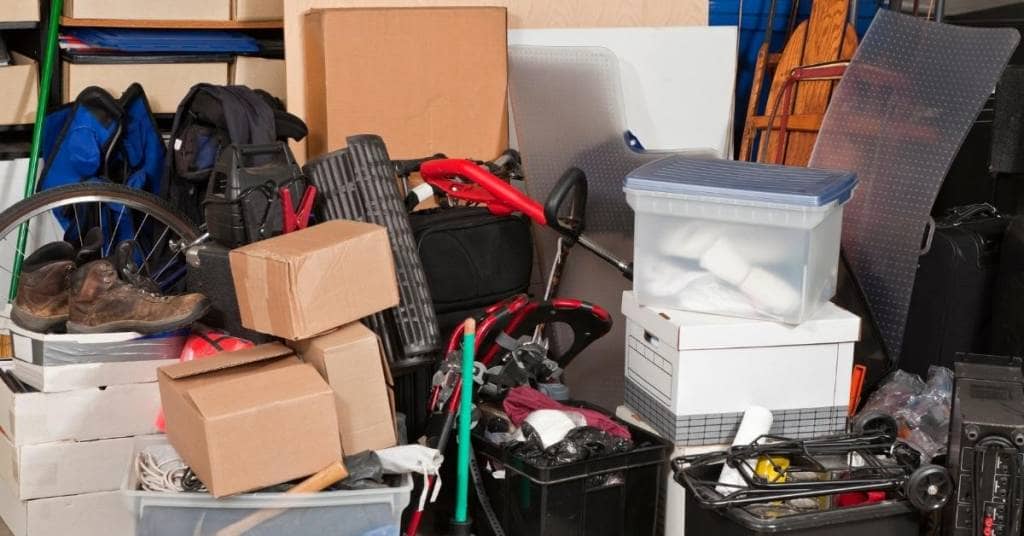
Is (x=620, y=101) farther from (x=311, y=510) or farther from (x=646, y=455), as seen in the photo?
(x=311, y=510)

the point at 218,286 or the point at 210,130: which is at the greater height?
the point at 210,130

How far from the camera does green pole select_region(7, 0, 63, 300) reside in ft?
10.6

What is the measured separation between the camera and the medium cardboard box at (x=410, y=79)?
10.5 feet

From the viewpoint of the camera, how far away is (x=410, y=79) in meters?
3.29

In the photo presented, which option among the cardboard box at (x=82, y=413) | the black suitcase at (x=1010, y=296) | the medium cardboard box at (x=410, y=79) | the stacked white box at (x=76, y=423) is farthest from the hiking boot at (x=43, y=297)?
the black suitcase at (x=1010, y=296)

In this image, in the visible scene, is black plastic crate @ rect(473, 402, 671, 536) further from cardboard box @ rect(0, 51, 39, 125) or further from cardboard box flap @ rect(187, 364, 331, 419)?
cardboard box @ rect(0, 51, 39, 125)

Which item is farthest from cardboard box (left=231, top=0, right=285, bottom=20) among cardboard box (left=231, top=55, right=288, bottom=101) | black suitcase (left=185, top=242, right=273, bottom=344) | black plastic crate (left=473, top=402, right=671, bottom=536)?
black plastic crate (left=473, top=402, right=671, bottom=536)

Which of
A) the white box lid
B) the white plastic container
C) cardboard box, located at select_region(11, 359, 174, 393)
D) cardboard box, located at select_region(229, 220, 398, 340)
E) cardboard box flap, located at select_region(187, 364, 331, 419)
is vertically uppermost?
cardboard box, located at select_region(229, 220, 398, 340)

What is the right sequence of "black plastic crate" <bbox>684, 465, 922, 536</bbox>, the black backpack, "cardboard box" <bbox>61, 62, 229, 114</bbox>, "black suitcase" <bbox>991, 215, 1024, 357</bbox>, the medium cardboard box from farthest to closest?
"cardboard box" <bbox>61, 62, 229, 114</bbox>
the medium cardboard box
the black backpack
"black suitcase" <bbox>991, 215, 1024, 357</bbox>
"black plastic crate" <bbox>684, 465, 922, 536</bbox>

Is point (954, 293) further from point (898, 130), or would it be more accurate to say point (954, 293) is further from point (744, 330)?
point (744, 330)

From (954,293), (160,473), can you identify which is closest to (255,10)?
(160,473)

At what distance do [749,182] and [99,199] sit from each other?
63.2 inches

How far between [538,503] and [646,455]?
0.25 metres

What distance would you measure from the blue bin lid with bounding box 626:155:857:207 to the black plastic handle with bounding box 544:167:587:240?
0.78 ft
